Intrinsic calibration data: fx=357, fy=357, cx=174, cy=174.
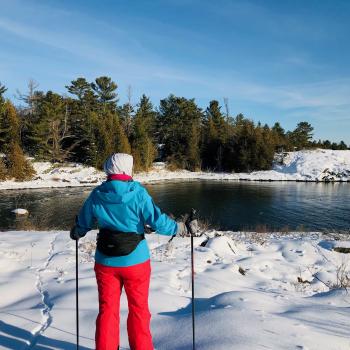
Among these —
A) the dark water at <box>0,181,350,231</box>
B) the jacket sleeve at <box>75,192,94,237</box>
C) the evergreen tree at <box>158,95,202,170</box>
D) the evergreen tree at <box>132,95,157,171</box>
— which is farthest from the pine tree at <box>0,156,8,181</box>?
the jacket sleeve at <box>75,192,94,237</box>

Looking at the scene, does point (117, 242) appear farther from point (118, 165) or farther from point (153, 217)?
point (118, 165)

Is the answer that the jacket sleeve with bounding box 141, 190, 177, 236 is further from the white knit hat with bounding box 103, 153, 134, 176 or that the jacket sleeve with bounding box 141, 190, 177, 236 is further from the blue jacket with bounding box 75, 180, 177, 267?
the white knit hat with bounding box 103, 153, 134, 176

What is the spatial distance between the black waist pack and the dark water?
13630mm

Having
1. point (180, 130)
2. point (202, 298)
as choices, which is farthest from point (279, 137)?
point (202, 298)

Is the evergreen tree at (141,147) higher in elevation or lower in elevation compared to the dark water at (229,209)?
higher

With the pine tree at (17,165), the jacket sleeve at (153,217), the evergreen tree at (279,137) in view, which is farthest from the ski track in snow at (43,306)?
the evergreen tree at (279,137)

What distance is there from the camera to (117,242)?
3.05m

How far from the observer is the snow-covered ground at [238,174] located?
42.3m

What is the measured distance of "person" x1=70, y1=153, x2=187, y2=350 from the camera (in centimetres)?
305

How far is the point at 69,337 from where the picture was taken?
3.64m

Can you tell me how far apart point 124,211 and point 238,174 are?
53.3 metres

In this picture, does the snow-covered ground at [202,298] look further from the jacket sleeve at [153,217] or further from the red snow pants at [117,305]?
the jacket sleeve at [153,217]

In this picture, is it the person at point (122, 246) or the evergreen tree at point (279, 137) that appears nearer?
the person at point (122, 246)

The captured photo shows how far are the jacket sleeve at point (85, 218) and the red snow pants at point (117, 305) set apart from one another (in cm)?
40
